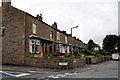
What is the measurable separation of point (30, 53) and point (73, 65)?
641cm

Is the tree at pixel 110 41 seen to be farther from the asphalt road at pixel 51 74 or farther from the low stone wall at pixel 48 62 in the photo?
the asphalt road at pixel 51 74

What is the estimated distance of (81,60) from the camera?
18047 mm

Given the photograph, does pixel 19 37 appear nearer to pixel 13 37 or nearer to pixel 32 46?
pixel 13 37

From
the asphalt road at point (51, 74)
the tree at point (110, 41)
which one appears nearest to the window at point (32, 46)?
the asphalt road at point (51, 74)

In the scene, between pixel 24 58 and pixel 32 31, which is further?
pixel 32 31

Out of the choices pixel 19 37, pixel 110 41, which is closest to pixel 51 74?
pixel 19 37

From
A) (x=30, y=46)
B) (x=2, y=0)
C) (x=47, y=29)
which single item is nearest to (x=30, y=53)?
(x=30, y=46)

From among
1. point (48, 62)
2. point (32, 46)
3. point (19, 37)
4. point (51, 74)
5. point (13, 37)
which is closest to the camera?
point (51, 74)

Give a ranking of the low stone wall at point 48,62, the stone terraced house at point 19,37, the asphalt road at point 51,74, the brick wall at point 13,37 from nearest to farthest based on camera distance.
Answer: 1. the asphalt road at point 51,74
2. the low stone wall at point 48,62
3. the stone terraced house at point 19,37
4. the brick wall at point 13,37

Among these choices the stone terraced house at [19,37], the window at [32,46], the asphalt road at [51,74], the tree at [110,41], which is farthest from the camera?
the tree at [110,41]

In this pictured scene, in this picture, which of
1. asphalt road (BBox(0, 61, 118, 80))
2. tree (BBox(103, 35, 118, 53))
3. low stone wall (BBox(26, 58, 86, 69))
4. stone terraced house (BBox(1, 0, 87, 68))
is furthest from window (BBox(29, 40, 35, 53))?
tree (BBox(103, 35, 118, 53))

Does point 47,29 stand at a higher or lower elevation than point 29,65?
higher

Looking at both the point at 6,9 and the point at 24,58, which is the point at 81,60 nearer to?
the point at 24,58

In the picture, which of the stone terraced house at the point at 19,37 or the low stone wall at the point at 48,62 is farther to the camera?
the stone terraced house at the point at 19,37
